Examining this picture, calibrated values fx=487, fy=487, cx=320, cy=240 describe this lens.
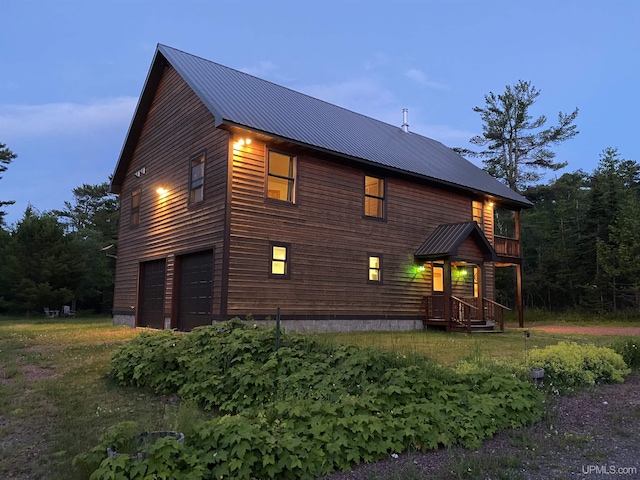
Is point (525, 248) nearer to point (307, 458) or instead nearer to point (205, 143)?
point (205, 143)

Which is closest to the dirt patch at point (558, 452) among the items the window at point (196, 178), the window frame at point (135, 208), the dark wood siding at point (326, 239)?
the dark wood siding at point (326, 239)

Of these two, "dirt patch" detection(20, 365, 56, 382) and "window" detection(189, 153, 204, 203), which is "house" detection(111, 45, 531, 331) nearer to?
"window" detection(189, 153, 204, 203)

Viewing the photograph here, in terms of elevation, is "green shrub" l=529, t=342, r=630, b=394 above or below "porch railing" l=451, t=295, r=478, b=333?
below

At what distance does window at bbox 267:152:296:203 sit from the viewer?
44.5 feet

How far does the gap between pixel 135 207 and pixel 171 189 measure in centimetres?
329

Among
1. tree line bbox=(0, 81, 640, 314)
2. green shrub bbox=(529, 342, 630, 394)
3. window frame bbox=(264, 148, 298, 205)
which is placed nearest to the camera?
green shrub bbox=(529, 342, 630, 394)

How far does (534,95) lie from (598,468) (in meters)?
36.8

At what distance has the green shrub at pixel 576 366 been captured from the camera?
638 cm

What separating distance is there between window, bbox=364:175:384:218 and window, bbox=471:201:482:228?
5.07 m

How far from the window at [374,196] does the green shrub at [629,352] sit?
8.67 meters

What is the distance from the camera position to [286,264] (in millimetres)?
13297

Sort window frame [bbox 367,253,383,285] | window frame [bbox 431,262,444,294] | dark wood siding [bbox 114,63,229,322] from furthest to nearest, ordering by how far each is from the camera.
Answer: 1. window frame [bbox 431,262,444,294]
2. window frame [bbox 367,253,383,285]
3. dark wood siding [bbox 114,63,229,322]

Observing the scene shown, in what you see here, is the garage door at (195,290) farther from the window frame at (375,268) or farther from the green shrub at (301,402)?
the green shrub at (301,402)

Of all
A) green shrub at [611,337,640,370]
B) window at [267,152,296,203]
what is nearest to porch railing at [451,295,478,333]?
window at [267,152,296,203]
